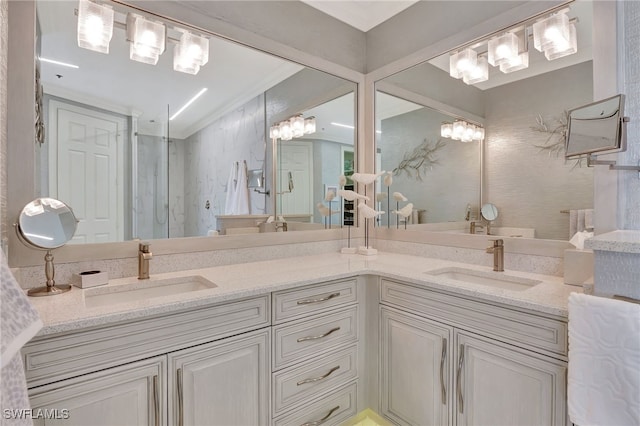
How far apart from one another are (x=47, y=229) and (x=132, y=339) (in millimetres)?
580

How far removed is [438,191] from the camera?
2.09 m

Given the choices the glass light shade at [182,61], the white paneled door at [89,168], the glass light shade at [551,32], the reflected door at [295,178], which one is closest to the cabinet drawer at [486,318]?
the reflected door at [295,178]

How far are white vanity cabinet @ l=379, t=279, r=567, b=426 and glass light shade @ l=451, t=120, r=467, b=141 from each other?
999mm

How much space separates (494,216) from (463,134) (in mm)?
522

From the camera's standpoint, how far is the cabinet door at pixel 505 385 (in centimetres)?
111

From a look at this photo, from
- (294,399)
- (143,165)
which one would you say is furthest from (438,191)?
(143,165)

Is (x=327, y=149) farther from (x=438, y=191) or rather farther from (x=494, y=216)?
(x=494, y=216)

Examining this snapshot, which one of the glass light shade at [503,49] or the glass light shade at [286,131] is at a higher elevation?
the glass light shade at [503,49]

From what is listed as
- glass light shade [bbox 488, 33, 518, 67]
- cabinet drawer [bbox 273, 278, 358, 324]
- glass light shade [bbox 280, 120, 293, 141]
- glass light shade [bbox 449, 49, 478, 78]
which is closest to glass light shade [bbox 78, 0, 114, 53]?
glass light shade [bbox 280, 120, 293, 141]

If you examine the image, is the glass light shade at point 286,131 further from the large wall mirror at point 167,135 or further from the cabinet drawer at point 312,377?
the cabinet drawer at point 312,377

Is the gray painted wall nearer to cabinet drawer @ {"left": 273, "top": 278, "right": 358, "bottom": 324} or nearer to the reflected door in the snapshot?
cabinet drawer @ {"left": 273, "top": 278, "right": 358, "bottom": 324}

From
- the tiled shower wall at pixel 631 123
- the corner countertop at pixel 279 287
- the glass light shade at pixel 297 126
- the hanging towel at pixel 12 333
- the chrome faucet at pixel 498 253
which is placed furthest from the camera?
the glass light shade at pixel 297 126

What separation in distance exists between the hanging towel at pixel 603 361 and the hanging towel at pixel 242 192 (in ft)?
5.17

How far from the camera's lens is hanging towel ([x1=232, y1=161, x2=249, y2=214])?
1.90m
